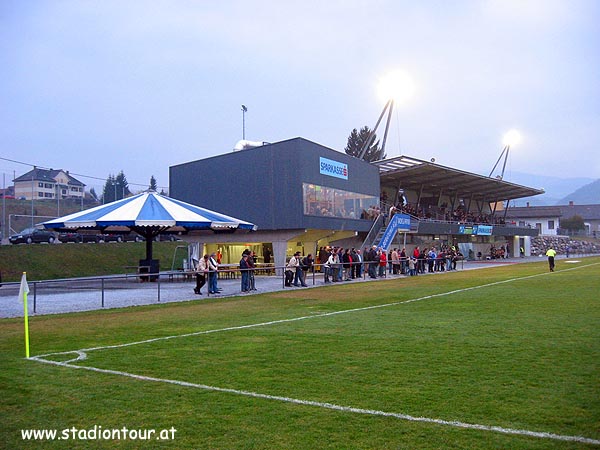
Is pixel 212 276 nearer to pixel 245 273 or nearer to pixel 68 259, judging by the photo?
pixel 245 273

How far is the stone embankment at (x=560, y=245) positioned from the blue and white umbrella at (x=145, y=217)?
6218 cm

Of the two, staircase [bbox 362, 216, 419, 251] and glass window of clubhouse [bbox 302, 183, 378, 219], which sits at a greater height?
glass window of clubhouse [bbox 302, 183, 378, 219]

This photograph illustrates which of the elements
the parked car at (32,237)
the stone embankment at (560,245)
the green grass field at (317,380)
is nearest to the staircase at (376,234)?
the parked car at (32,237)

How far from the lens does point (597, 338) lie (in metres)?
9.56

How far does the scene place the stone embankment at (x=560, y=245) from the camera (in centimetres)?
7669

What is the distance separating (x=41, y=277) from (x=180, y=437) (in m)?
31.6

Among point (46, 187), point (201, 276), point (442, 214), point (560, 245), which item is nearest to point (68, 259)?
point (201, 276)

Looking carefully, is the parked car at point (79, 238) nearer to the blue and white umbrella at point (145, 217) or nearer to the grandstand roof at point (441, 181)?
the blue and white umbrella at point (145, 217)

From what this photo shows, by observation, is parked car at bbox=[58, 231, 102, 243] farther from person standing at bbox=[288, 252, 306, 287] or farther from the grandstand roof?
person standing at bbox=[288, 252, 306, 287]

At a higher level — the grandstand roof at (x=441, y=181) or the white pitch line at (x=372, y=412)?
the grandstand roof at (x=441, y=181)

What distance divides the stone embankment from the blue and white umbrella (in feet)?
204

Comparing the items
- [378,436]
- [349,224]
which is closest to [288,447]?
[378,436]

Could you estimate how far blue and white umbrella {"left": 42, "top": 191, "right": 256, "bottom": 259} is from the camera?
2508 centimetres

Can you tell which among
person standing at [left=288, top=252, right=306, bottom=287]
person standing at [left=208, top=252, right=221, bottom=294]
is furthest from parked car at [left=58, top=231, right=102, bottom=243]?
person standing at [left=208, top=252, right=221, bottom=294]
